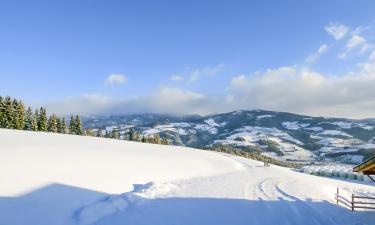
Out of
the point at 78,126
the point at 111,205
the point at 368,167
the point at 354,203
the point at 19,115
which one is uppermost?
the point at 19,115

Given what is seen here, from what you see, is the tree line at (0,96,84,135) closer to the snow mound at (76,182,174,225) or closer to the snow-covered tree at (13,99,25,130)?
the snow-covered tree at (13,99,25,130)

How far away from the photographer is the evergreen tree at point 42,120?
96488 mm

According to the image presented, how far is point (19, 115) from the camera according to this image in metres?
88.5

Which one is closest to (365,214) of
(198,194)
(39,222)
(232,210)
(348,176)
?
(232,210)

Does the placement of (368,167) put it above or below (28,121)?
below

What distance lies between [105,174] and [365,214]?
23093 millimetres

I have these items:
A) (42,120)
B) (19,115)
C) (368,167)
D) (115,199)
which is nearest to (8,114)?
(19,115)

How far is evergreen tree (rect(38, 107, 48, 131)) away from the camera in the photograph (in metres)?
96.5

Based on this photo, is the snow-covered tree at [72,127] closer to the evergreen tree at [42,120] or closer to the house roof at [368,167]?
the evergreen tree at [42,120]

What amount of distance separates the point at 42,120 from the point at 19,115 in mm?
8961

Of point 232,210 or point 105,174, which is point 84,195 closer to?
point 105,174

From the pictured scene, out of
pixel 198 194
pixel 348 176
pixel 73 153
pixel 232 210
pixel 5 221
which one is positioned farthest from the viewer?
pixel 348 176

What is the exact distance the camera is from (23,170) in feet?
99.7

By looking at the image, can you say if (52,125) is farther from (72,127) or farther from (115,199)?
(115,199)
